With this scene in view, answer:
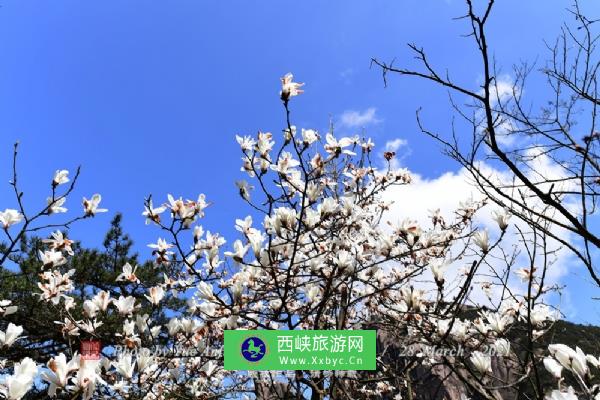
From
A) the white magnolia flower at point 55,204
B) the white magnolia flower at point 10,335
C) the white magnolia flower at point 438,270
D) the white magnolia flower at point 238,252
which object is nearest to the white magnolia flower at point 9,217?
the white magnolia flower at point 55,204

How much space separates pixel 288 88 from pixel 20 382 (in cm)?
188

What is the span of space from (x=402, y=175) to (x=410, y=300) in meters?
2.37

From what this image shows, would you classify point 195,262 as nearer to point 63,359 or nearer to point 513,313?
point 63,359

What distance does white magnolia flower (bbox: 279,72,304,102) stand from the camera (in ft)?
8.46

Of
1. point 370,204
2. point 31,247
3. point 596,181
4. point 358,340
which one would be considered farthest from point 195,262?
point 31,247

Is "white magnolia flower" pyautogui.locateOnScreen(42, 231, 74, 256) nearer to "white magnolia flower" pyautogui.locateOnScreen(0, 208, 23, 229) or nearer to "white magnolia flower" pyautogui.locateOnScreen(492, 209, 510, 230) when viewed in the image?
"white magnolia flower" pyautogui.locateOnScreen(0, 208, 23, 229)

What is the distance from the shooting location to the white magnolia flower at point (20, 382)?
4.88 ft

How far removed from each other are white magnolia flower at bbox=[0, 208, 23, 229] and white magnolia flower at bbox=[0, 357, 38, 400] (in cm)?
173

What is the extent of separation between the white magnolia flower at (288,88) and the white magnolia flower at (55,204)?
171cm

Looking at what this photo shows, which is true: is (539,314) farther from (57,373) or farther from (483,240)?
(57,373)

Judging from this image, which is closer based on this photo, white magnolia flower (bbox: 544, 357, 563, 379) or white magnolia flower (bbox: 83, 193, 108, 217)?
white magnolia flower (bbox: 544, 357, 563, 379)

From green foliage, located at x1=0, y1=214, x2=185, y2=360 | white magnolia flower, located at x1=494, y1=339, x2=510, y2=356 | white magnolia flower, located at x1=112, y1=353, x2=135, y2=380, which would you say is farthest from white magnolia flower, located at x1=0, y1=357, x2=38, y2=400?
green foliage, located at x1=0, y1=214, x2=185, y2=360

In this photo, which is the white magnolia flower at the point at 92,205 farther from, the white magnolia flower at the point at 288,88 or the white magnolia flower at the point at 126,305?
the white magnolia flower at the point at 288,88

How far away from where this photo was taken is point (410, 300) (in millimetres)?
2596
